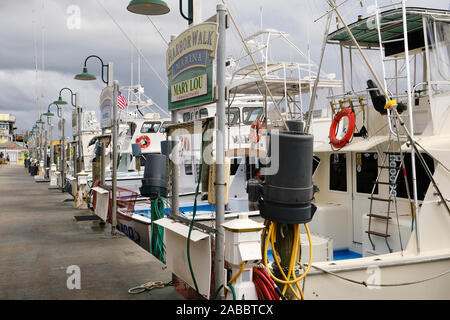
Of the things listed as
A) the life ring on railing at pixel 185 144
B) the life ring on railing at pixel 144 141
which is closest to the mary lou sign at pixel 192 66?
the life ring on railing at pixel 185 144

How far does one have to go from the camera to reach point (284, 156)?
4.05 metres

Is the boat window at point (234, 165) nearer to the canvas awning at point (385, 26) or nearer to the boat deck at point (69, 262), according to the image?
the boat deck at point (69, 262)

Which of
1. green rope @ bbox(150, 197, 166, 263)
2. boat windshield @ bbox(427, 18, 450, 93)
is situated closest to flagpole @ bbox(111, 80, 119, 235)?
green rope @ bbox(150, 197, 166, 263)

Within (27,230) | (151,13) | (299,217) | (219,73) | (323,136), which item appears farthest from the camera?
(323,136)

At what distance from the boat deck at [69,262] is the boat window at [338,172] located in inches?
151

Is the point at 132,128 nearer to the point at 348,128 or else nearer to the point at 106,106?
the point at 106,106

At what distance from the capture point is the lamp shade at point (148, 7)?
6484 millimetres

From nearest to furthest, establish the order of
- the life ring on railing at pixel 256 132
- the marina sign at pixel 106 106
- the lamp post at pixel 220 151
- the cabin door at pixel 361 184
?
the lamp post at pixel 220 151, the cabin door at pixel 361 184, the marina sign at pixel 106 106, the life ring on railing at pixel 256 132

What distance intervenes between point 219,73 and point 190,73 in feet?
2.29

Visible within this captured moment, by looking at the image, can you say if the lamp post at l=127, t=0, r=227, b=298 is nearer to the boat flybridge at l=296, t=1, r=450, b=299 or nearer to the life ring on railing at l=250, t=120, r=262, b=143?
the boat flybridge at l=296, t=1, r=450, b=299

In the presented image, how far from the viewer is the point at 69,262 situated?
7852mm
